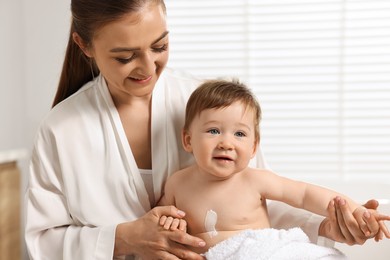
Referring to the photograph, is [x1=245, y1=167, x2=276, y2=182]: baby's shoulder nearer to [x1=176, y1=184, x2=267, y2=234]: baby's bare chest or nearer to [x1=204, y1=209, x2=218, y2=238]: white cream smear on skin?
[x1=176, y1=184, x2=267, y2=234]: baby's bare chest

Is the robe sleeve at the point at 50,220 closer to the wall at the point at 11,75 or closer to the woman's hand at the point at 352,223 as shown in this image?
the woman's hand at the point at 352,223

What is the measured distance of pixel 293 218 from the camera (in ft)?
6.08

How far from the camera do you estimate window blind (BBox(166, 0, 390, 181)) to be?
9.39ft

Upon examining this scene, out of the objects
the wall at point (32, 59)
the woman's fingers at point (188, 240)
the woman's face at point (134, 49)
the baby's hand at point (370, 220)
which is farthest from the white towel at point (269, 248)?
the wall at point (32, 59)

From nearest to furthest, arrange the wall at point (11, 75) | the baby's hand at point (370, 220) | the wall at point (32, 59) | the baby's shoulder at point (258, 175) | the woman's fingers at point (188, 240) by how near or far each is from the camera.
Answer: the baby's hand at point (370, 220)
the woman's fingers at point (188, 240)
the baby's shoulder at point (258, 175)
the wall at point (11, 75)
the wall at point (32, 59)

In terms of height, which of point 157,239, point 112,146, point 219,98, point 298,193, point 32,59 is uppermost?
point 32,59

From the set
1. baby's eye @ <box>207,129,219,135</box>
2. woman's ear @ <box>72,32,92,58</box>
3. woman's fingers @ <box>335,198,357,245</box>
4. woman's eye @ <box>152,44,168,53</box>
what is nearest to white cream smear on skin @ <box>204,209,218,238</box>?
baby's eye @ <box>207,129,219,135</box>

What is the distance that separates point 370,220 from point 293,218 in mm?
369

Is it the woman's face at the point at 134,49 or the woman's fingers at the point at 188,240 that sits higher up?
the woman's face at the point at 134,49

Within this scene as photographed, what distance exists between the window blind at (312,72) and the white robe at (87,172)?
3.47 feet

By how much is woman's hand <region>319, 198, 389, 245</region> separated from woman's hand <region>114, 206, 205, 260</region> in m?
0.34

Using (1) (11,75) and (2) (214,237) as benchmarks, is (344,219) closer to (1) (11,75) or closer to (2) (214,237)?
(2) (214,237)

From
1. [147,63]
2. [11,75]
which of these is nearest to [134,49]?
[147,63]

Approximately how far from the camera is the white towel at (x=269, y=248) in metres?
1.58
